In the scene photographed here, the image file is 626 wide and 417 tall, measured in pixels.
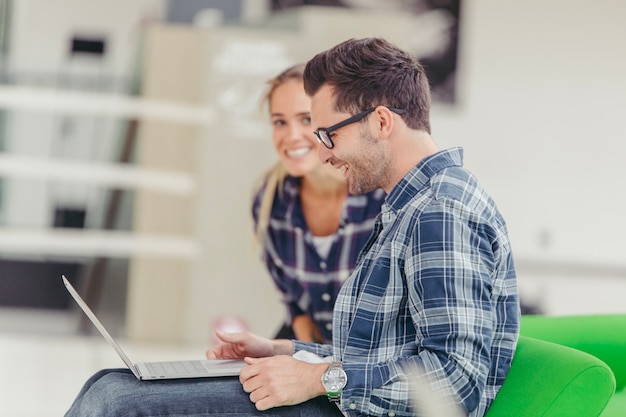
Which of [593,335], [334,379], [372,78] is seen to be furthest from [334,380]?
[593,335]

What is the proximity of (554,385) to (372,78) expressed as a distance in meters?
0.63

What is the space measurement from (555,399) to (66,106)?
16.2 ft

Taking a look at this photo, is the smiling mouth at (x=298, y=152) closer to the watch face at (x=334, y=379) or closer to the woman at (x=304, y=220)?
the woman at (x=304, y=220)

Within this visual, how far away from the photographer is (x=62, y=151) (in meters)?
6.04

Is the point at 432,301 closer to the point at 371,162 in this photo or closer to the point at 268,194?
the point at 371,162

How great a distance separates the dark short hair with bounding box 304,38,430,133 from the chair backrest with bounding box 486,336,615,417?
479 millimetres

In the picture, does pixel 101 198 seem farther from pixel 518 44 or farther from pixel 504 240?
pixel 504 240

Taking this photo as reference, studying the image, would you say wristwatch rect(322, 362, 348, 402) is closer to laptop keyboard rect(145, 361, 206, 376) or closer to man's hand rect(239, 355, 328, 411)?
man's hand rect(239, 355, 328, 411)

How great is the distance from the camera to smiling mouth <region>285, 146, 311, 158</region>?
2.77m

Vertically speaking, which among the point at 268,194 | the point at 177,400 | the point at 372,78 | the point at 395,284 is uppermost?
the point at 372,78

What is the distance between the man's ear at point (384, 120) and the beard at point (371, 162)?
20 millimetres

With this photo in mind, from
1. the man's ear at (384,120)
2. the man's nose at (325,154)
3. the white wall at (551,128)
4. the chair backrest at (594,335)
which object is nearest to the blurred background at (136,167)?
the white wall at (551,128)

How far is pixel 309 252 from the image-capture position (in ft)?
9.20

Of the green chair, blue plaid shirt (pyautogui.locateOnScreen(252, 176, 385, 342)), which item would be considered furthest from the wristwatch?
blue plaid shirt (pyautogui.locateOnScreen(252, 176, 385, 342))
